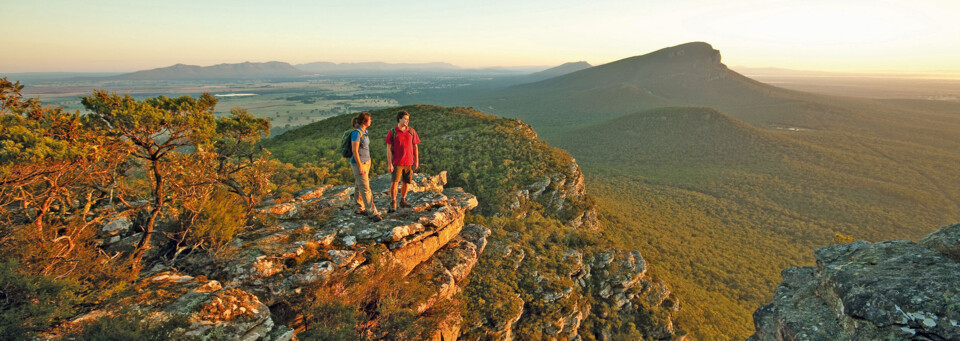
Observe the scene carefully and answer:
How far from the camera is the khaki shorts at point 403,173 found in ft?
30.1

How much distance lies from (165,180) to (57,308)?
10.9 ft

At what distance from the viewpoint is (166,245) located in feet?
23.1

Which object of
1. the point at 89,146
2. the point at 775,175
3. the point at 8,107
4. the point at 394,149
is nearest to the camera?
the point at 8,107

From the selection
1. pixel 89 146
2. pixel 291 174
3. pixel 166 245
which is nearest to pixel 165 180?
pixel 166 245

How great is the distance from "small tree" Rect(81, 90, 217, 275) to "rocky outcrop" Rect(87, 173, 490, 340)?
1017 millimetres

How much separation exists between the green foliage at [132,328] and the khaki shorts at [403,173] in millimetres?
5125

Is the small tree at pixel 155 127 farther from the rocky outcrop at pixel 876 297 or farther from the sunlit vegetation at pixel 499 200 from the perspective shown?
the rocky outcrop at pixel 876 297

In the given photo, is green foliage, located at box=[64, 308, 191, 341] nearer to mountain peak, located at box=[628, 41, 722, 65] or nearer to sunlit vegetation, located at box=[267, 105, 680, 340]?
sunlit vegetation, located at box=[267, 105, 680, 340]

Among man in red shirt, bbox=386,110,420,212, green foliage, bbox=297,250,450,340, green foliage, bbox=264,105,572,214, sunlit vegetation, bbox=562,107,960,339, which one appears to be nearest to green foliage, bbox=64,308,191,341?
green foliage, bbox=297,250,450,340

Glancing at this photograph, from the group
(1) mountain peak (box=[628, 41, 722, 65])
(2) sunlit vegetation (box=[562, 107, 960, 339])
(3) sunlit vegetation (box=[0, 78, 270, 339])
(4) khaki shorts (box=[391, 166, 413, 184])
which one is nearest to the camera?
(3) sunlit vegetation (box=[0, 78, 270, 339])

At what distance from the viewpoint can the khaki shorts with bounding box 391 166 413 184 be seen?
9188mm

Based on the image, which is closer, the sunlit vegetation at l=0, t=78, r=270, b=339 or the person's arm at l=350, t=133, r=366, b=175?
the sunlit vegetation at l=0, t=78, r=270, b=339

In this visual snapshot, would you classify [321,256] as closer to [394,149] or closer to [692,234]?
[394,149]

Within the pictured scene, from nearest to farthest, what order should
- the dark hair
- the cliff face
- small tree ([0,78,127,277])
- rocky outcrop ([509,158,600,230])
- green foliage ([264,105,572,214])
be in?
1. small tree ([0,78,127,277])
2. the dark hair
3. the cliff face
4. green foliage ([264,105,572,214])
5. rocky outcrop ([509,158,600,230])
